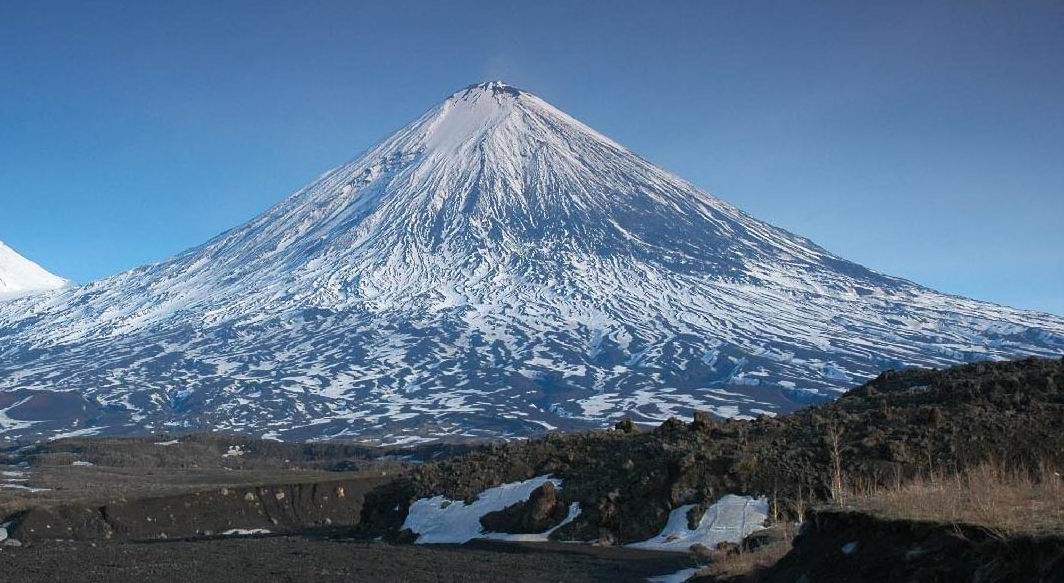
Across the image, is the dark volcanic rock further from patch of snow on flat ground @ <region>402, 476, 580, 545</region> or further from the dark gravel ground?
the dark gravel ground

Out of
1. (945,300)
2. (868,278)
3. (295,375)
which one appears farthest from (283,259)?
(945,300)

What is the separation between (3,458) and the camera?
6178 centimetres

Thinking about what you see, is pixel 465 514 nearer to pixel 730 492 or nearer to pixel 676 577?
pixel 730 492

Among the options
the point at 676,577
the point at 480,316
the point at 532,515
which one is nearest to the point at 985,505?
the point at 676,577

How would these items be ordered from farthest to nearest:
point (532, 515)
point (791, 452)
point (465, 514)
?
point (465, 514) → point (532, 515) → point (791, 452)

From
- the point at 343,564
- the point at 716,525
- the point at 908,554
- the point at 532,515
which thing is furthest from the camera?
the point at 532,515

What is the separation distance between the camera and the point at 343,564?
14.3 meters

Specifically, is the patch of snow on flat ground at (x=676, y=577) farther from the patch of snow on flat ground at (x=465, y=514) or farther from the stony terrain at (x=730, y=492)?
the patch of snow on flat ground at (x=465, y=514)

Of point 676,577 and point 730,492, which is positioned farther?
point 730,492

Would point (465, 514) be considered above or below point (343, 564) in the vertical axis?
above

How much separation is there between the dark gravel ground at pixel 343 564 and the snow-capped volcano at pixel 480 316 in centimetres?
5881

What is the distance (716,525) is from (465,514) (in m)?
5.58

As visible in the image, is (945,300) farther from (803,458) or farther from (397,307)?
(803,458)

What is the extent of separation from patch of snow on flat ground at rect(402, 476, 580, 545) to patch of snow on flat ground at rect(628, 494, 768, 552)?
83.2 inches
